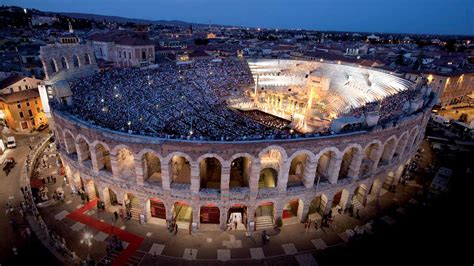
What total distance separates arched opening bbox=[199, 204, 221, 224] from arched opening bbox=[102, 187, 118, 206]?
35.3 ft

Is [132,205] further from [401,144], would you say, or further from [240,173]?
[401,144]

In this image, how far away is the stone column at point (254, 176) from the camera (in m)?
25.3

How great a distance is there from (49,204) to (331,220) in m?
32.3

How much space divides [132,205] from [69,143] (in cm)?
1052

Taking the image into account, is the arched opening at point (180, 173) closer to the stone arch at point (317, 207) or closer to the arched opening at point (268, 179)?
the arched opening at point (268, 179)

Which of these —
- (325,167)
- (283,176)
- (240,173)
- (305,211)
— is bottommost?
(305,211)

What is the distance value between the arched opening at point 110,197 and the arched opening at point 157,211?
5178 millimetres

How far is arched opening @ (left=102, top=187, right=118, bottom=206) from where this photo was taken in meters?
30.3

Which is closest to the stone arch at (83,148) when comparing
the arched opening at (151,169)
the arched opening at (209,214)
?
the arched opening at (151,169)

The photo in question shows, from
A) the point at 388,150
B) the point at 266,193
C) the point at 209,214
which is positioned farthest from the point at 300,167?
the point at 209,214

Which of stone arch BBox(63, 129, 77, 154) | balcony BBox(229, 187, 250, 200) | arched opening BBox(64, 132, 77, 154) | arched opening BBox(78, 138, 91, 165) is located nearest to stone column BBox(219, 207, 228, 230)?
balcony BBox(229, 187, 250, 200)

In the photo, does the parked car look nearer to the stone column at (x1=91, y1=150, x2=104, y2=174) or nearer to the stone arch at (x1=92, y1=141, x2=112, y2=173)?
the stone arch at (x1=92, y1=141, x2=112, y2=173)

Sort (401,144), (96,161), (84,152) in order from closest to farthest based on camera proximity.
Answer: (96,161) < (84,152) < (401,144)

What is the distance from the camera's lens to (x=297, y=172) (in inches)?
1235
